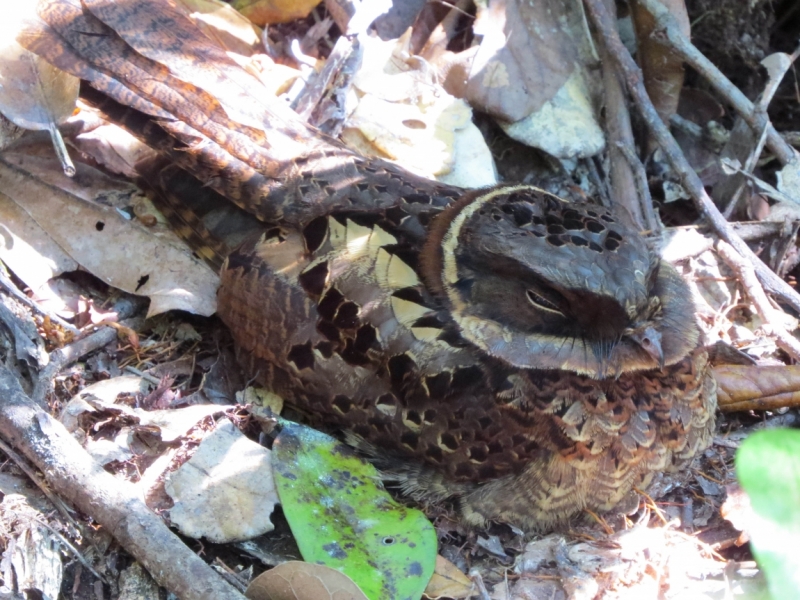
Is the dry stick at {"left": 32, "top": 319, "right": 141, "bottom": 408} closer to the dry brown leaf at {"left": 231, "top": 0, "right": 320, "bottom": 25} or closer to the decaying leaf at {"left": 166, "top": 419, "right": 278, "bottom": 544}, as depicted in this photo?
the decaying leaf at {"left": 166, "top": 419, "right": 278, "bottom": 544}

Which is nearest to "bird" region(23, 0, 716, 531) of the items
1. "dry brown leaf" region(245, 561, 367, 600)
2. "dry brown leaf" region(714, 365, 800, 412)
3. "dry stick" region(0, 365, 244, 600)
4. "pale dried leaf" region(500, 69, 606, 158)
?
"dry brown leaf" region(714, 365, 800, 412)

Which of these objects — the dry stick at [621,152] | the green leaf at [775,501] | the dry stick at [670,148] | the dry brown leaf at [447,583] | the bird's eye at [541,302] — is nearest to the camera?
the green leaf at [775,501]

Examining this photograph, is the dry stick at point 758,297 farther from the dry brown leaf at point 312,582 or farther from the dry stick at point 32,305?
the dry stick at point 32,305

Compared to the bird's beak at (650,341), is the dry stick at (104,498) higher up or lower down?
lower down

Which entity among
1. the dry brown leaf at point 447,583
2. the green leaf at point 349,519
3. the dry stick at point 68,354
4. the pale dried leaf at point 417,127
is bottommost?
the dry brown leaf at point 447,583

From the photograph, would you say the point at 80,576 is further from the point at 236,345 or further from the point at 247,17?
the point at 247,17

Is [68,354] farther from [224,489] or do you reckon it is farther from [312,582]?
[312,582]

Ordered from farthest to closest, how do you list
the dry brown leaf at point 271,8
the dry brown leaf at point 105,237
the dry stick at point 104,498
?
1. the dry brown leaf at point 271,8
2. the dry brown leaf at point 105,237
3. the dry stick at point 104,498

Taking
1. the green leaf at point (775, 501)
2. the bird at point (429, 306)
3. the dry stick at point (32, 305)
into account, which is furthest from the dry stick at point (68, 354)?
the green leaf at point (775, 501)
